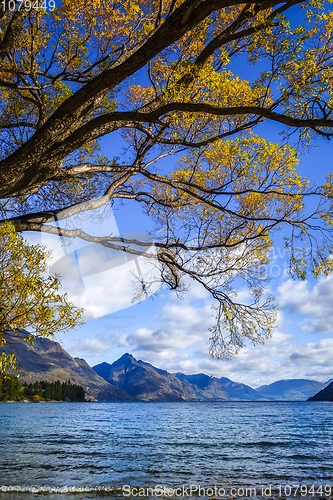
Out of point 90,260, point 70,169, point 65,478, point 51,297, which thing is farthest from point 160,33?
point 65,478

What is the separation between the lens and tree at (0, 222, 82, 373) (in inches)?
326

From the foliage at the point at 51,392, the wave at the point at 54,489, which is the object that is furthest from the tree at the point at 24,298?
the foliage at the point at 51,392

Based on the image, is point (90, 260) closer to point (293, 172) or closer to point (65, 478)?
point (65, 478)

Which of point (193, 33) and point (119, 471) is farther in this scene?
point (193, 33)

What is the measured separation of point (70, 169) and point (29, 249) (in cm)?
298

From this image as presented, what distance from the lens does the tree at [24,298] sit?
27.2ft

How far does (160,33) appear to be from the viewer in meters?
6.84

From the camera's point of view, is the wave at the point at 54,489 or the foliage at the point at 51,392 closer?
the wave at the point at 54,489

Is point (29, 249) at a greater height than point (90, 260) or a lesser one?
lesser

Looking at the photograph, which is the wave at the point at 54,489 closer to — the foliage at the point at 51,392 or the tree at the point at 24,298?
the tree at the point at 24,298

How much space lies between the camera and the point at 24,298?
845 cm

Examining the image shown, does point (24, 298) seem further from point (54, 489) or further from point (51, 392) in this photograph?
point (51, 392)

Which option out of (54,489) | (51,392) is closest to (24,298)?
(54,489)

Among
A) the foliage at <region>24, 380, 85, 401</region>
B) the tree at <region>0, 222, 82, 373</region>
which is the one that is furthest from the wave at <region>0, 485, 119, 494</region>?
the foliage at <region>24, 380, 85, 401</region>
